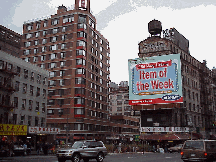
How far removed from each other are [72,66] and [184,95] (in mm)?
31334

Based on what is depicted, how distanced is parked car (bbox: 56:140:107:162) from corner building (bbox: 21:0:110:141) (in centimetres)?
4552

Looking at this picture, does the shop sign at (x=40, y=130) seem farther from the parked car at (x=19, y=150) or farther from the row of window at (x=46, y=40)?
the row of window at (x=46, y=40)

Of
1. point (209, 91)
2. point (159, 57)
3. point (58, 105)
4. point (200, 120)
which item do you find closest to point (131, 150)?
point (159, 57)

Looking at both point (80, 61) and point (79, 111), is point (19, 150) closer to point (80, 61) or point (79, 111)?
point (79, 111)

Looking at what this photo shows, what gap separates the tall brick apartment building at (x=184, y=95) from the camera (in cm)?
6462

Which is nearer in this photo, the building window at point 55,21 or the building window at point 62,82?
the building window at point 62,82

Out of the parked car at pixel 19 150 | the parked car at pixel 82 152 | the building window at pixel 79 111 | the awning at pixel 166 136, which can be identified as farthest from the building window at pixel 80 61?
the parked car at pixel 82 152

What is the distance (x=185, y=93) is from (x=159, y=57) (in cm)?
1449

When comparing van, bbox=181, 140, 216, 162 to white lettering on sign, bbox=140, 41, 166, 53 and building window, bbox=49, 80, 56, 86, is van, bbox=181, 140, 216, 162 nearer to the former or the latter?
white lettering on sign, bbox=140, 41, 166, 53

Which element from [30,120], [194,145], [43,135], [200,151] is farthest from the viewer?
[30,120]

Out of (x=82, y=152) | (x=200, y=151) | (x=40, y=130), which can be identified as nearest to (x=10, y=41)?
(x=40, y=130)

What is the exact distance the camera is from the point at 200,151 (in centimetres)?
1922

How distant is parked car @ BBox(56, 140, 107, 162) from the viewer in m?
21.3

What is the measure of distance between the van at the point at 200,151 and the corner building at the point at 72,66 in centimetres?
5105
